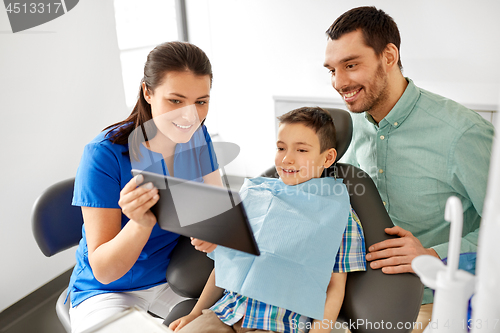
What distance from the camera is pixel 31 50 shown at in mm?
1996

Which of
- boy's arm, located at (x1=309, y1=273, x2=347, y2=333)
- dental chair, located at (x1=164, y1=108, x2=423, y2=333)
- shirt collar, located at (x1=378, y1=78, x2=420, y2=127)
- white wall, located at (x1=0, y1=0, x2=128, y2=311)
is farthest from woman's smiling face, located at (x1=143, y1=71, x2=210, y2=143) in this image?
white wall, located at (x1=0, y1=0, x2=128, y2=311)

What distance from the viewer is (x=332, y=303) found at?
1092 millimetres

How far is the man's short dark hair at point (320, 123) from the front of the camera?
1.28 metres

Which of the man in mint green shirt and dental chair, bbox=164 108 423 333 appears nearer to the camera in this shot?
dental chair, bbox=164 108 423 333

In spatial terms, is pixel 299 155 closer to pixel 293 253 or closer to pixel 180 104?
pixel 293 253

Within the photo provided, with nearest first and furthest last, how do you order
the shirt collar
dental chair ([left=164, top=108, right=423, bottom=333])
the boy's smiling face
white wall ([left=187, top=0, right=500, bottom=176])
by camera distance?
dental chair ([left=164, top=108, right=423, bottom=333]) < the boy's smiling face < the shirt collar < white wall ([left=187, top=0, right=500, bottom=176])

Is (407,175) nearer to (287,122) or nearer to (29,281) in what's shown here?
(287,122)

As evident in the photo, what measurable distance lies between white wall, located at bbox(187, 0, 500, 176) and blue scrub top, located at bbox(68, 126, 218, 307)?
2.27ft

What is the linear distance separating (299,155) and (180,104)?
1.46 ft

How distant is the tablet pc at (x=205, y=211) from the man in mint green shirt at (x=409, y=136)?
2.70 feet

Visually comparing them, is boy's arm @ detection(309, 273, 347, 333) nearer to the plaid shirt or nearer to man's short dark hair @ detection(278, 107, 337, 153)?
the plaid shirt

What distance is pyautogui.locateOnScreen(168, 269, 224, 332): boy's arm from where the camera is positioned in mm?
1077

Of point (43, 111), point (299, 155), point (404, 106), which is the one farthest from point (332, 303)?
point (43, 111)

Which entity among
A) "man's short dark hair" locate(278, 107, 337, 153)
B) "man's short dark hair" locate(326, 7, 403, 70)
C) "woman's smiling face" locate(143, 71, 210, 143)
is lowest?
"man's short dark hair" locate(278, 107, 337, 153)
